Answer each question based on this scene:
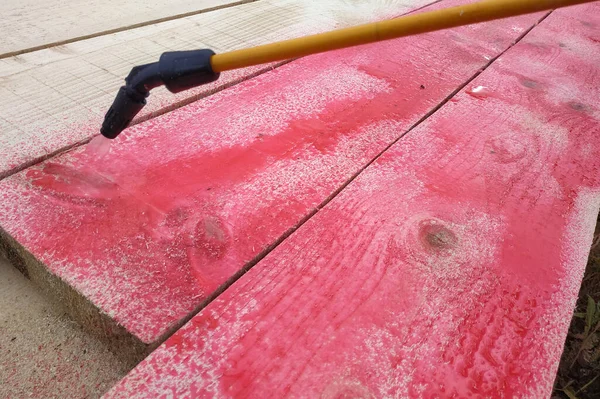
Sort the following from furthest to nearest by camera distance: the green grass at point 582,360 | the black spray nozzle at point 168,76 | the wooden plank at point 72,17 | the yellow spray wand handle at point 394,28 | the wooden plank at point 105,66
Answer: the wooden plank at point 72,17, the green grass at point 582,360, the wooden plank at point 105,66, the black spray nozzle at point 168,76, the yellow spray wand handle at point 394,28

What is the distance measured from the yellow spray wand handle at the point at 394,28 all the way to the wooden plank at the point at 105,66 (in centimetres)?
51

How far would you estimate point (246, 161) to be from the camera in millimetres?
1019

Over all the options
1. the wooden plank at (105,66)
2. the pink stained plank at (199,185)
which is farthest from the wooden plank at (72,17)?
the pink stained plank at (199,185)

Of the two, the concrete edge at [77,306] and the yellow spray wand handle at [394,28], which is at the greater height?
the yellow spray wand handle at [394,28]

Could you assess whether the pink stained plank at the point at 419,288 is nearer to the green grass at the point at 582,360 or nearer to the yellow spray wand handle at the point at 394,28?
the yellow spray wand handle at the point at 394,28

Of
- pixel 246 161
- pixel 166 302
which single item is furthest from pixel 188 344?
pixel 246 161

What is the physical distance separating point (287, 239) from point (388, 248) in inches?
7.0

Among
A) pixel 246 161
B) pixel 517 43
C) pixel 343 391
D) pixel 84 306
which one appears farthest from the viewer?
pixel 517 43

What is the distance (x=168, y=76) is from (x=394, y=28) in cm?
Answer: 35

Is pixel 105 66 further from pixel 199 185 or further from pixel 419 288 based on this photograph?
pixel 419 288

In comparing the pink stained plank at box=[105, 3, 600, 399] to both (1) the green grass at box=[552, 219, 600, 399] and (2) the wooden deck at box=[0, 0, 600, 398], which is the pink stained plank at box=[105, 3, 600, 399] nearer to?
(2) the wooden deck at box=[0, 0, 600, 398]

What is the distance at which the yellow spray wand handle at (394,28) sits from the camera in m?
0.63

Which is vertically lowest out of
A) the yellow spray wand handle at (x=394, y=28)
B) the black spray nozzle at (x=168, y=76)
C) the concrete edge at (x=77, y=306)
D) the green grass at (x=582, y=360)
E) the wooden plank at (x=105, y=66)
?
the green grass at (x=582, y=360)

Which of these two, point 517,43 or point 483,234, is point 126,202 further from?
point 517,43
